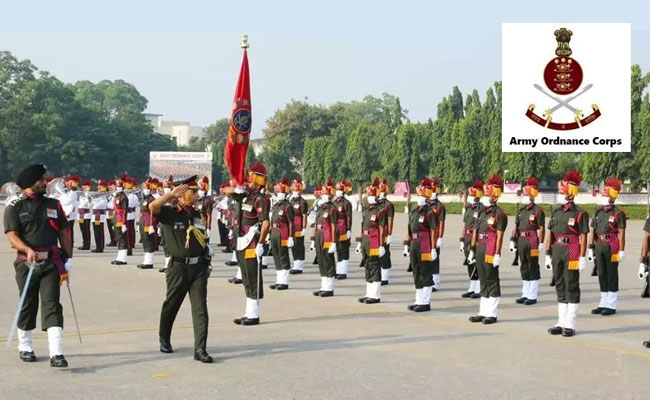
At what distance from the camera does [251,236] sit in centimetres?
1198

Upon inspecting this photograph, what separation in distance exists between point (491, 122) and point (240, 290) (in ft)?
200

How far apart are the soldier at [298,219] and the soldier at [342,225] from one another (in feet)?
4.13

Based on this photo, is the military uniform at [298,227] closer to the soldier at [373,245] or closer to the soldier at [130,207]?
the soldier at [373,245]

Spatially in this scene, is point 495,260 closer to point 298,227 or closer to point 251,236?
point 251,236

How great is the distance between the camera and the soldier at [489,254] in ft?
41.5

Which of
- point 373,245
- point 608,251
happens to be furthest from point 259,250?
point 608,251

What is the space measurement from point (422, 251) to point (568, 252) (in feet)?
8.34

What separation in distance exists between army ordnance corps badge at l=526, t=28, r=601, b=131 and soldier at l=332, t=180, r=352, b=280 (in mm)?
13863

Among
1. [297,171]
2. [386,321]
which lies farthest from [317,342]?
[297,171]

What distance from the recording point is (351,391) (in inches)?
322

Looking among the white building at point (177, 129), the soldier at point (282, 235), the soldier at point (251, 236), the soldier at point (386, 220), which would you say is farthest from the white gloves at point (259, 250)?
the white building at point (177, 129)

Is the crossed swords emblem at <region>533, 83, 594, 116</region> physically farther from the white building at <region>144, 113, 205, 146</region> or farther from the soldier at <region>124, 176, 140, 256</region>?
the white building at <region>144, 113, 205, 146</region>

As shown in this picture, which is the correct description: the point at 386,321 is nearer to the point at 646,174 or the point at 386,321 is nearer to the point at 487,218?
the point at 487,218

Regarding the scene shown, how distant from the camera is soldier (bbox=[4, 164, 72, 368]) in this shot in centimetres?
924
